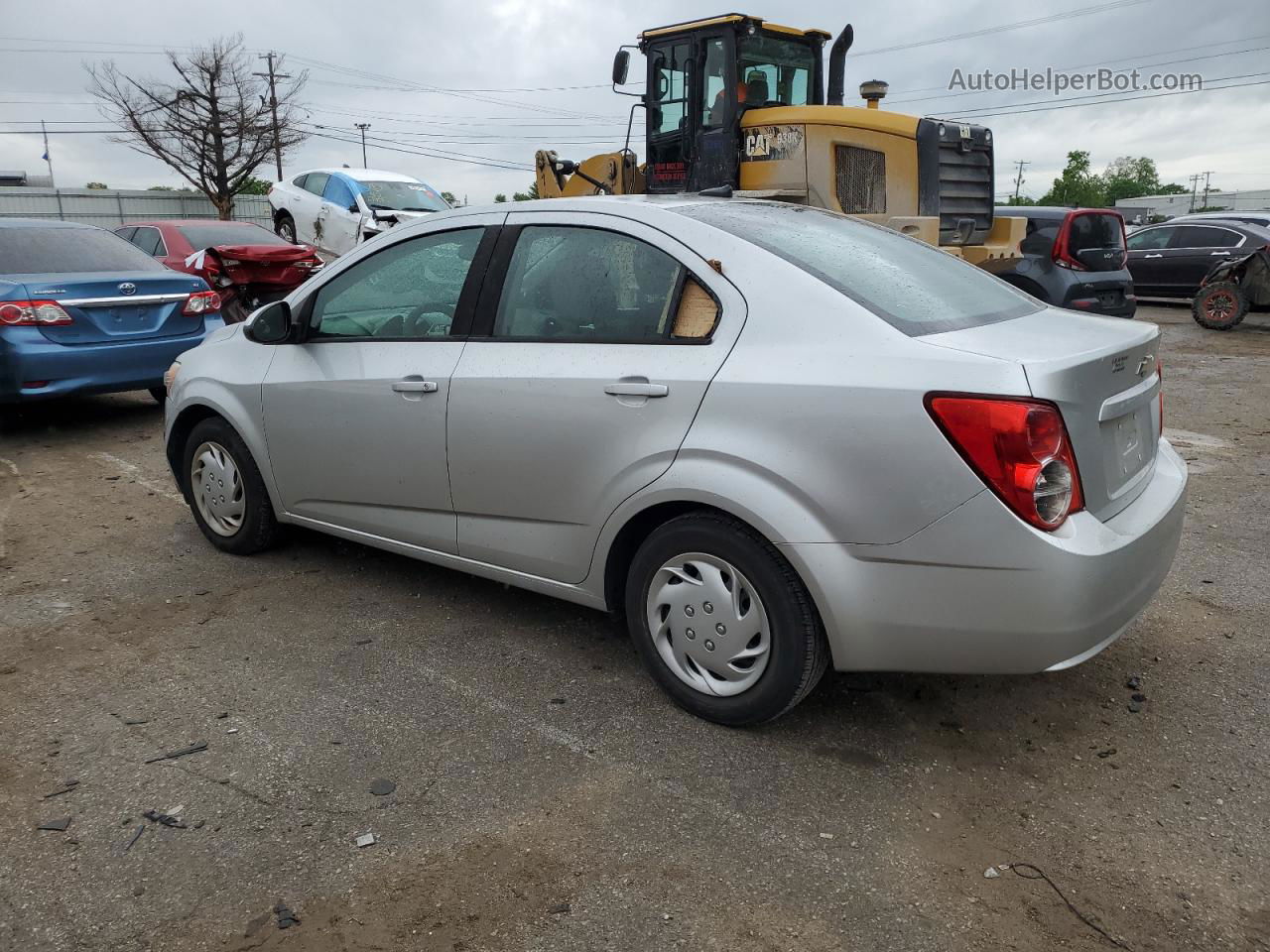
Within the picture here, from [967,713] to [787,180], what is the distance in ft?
23.9

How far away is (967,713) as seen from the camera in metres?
3.32

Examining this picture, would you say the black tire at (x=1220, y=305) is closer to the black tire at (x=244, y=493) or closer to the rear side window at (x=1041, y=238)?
the rear side window at (x=1041, y=238)

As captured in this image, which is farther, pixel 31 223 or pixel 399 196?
pixel 399 196

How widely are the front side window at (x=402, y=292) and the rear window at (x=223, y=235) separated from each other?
7.98 m

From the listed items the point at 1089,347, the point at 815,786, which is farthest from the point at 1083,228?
the point at 815,786

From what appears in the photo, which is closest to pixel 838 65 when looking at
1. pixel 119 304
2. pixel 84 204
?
pixel 119 304

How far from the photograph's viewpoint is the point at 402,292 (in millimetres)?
4066

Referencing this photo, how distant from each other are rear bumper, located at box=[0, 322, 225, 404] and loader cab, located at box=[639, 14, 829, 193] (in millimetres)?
5087

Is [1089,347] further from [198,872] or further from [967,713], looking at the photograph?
[198,872]

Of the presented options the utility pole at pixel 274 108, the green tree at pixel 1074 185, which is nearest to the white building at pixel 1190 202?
the green tree at pixel 1074 185

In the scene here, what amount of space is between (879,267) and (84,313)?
6.28 m

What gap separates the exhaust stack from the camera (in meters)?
10.6

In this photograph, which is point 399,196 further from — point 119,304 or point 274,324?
point 274,324

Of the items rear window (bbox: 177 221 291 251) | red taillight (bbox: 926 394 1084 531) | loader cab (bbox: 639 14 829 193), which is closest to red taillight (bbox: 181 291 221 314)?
rear window (bbox: 177 221 291 251)
